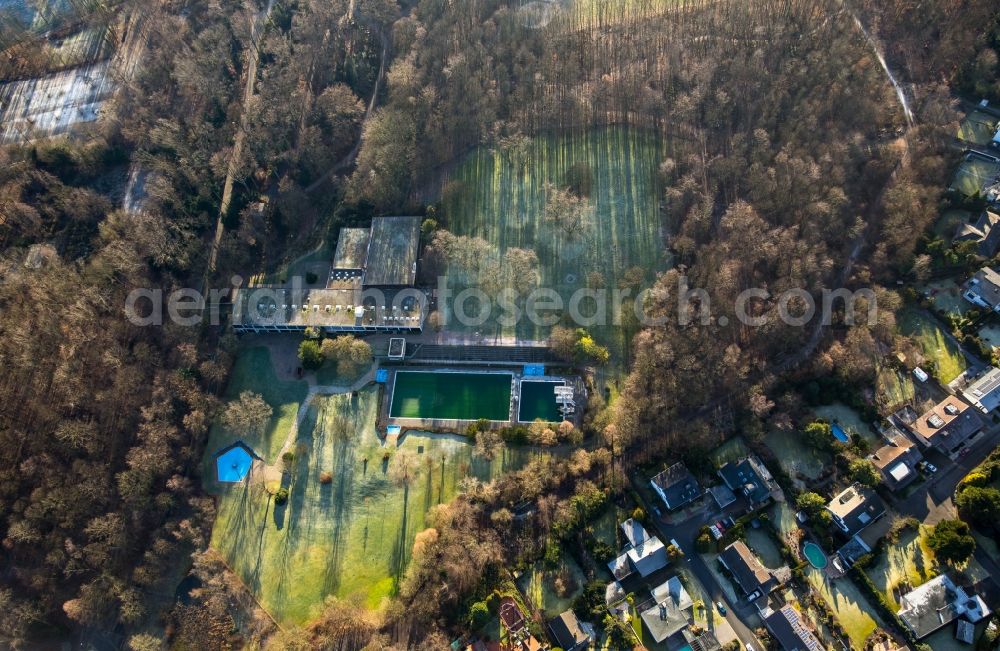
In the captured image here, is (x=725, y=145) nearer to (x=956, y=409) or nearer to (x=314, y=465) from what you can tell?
(x=956, y=409)

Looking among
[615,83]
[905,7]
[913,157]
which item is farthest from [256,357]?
[905,7]

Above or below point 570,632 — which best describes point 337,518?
above

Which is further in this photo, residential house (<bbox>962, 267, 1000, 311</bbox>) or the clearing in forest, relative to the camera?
residential house (<bbox>962, 267, 1000, 311</bbox>)

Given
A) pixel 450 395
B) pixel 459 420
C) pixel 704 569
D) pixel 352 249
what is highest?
pixel 352 249

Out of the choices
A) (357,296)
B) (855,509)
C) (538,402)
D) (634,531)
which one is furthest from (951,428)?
(357,296)

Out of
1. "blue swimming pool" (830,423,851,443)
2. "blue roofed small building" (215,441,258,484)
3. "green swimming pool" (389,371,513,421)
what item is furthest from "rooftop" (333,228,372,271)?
"blue swimming pool" (830,423,851,443)

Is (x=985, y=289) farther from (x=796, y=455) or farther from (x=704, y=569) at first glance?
(x=704, y=569)

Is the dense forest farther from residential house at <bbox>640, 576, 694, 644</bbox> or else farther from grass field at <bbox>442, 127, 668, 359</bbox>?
residential house at <bbox>640, 576, 694, 644</bbox>
